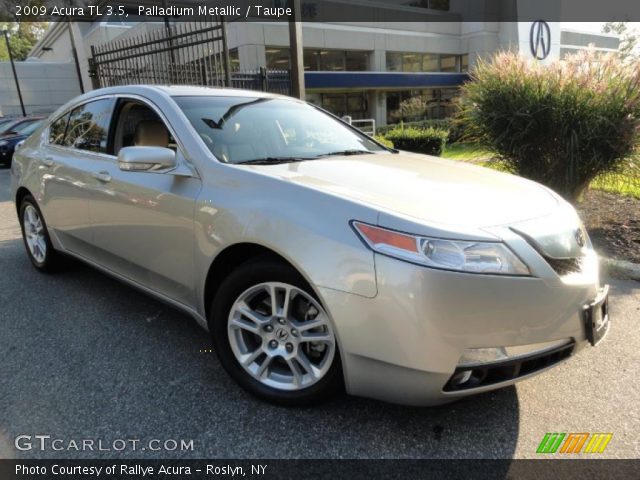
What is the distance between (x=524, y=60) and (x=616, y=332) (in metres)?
4.47

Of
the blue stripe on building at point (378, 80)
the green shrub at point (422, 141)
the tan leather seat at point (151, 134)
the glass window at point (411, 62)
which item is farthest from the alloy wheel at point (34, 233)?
the glass window at point (411, 62)

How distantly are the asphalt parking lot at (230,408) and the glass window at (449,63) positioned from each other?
115ft

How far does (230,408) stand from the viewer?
2.58 m

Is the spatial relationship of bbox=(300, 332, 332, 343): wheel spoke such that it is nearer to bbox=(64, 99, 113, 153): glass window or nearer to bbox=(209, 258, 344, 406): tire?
bbox=(209, 258, 344, 406): tire

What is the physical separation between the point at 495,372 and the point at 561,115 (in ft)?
16.1

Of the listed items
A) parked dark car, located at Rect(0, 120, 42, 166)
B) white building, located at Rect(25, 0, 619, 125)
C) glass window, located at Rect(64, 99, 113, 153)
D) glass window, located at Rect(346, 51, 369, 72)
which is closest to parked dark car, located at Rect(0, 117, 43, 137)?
parked dark car, located at Rect(0, 120, 42, 166)

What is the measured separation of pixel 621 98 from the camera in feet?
19.0

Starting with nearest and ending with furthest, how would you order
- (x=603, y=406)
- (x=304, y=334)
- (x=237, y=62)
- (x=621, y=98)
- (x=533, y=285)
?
(x=533, y=285)
(x=304, y=334)
(x=603, y=406)
(x=621, y=98)
(x=237, y=62)

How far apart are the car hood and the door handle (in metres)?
1.24

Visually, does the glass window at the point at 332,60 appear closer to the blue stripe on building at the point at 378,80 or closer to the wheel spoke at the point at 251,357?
the blue stripe on building at the point at 378,80

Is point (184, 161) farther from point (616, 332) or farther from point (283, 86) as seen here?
point (283, 86)

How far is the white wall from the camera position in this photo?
35250 mm

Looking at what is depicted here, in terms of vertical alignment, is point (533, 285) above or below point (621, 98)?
below

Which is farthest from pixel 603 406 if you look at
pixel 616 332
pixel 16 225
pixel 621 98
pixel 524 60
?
pixel 16 225
